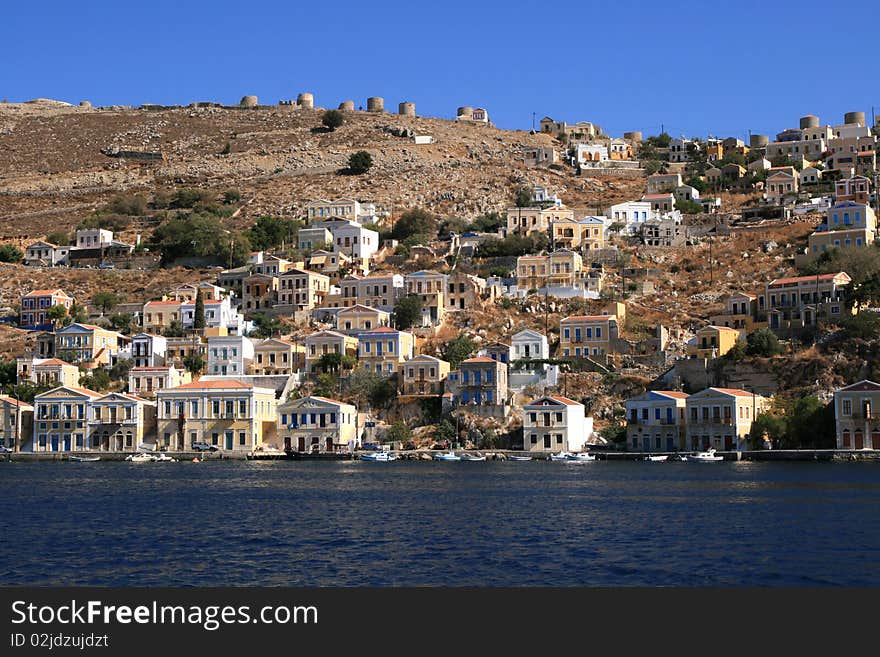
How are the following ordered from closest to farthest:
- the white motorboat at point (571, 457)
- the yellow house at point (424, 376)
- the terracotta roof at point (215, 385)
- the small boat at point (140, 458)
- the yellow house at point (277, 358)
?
the white motorboat at point (571, 457) < the small boat at point (140, 458) < the terracotta roof at point (215, 385) < the yellow house at point (424, 376) < the yellow house at point (277, 358)

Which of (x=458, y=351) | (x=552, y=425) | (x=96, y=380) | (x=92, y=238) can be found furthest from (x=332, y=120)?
(x=552, y=425)

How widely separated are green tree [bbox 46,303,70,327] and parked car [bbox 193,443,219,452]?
23.4 m

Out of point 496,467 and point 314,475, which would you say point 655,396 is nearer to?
point 496,467

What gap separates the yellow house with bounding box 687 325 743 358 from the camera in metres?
87.1

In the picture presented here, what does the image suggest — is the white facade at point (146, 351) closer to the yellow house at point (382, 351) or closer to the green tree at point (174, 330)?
the green tree at point (174, 330)

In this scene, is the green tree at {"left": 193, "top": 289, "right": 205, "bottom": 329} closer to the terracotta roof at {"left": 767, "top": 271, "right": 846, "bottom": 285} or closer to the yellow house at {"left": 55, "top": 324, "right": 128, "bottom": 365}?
the yellow house at {"left": 55, "top": 324, "right": 128, "bottom": 365}

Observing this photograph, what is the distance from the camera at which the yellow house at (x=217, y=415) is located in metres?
87.2

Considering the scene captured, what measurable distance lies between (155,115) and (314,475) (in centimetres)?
12438

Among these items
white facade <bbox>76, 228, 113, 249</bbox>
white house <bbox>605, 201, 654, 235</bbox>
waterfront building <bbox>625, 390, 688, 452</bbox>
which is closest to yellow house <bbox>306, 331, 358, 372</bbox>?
waterfront building <bbox>625, 390, 688, 452</bbox>

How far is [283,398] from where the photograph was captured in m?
91.4

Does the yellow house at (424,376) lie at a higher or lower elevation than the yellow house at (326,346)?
lower

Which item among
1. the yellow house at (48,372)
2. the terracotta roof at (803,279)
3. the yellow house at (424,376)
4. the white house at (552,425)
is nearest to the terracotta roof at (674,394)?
the white house at (552,425)

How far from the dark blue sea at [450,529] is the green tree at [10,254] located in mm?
62454

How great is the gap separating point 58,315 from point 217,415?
24944mm
